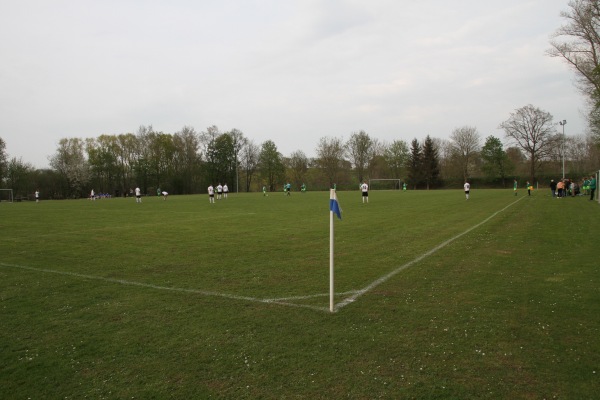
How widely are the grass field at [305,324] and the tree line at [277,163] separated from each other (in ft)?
245

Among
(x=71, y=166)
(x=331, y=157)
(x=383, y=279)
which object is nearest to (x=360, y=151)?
(x=331, y=157)

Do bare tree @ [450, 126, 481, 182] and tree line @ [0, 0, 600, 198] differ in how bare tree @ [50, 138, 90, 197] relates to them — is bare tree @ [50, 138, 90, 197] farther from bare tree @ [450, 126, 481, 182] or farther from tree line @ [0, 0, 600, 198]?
bare tree @ [450, 126, 481, 182]

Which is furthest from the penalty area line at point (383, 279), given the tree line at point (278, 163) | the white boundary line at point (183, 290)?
the tree line at point (278, 163)

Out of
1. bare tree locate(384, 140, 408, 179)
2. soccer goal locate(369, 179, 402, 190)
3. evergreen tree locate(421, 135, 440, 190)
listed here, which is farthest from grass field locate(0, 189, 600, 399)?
bare tree locate(384, 140, 408, 179)

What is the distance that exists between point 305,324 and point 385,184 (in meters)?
85.6

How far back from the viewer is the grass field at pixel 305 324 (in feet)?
12.2

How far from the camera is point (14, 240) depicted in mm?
13828

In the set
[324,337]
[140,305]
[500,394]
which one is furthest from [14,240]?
[500,394]

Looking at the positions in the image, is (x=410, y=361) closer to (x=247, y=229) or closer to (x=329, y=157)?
(x=247, y=229)

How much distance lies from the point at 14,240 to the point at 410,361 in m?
15.1

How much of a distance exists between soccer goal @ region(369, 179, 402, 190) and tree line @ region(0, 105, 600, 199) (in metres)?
2.46

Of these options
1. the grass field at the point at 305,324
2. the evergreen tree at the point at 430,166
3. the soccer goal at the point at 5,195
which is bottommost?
the grass field at the point at 305,324

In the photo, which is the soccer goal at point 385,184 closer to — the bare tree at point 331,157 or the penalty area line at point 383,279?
the bare tree at point 331,157

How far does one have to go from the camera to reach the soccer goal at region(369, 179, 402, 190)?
8646 centimetres
